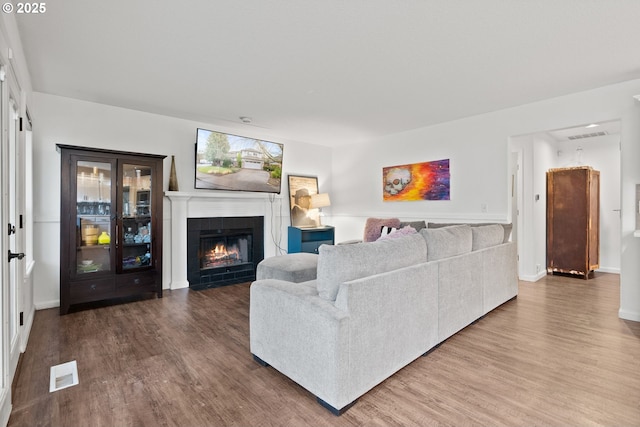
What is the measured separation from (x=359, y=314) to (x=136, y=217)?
3199 mm

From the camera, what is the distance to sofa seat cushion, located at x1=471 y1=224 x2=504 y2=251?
10.4 ft

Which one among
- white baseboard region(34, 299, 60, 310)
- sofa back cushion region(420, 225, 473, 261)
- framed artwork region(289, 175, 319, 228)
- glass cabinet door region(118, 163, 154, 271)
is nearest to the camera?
sofa back cushion region(420, 225, 473, 261)

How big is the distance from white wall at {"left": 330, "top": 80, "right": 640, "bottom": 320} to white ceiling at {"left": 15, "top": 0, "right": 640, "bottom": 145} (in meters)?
0.23

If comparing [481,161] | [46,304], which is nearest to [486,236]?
[481,161]

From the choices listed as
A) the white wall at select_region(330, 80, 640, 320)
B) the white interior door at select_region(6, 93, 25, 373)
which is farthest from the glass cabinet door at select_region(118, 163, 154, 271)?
the white wall at select_region(330, 80, 640, 320)

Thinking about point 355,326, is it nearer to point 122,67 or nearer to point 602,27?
point 602,27

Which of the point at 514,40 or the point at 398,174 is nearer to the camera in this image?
the point at 514,40

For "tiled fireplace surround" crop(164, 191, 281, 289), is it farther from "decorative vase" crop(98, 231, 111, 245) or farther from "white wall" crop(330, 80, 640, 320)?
"white wall" crop(330, 80, 640, 320)

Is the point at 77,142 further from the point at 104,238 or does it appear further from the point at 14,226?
the point at 14,226

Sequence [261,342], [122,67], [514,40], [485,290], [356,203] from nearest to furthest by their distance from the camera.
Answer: [261,342]
[514,40]
[122,67]
[485,290]
[356,203]

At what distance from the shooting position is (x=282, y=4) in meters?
2.00

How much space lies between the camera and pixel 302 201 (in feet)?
19.3

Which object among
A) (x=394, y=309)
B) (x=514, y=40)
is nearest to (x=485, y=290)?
(x=394, y=309)

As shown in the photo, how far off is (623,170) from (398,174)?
2.75m
